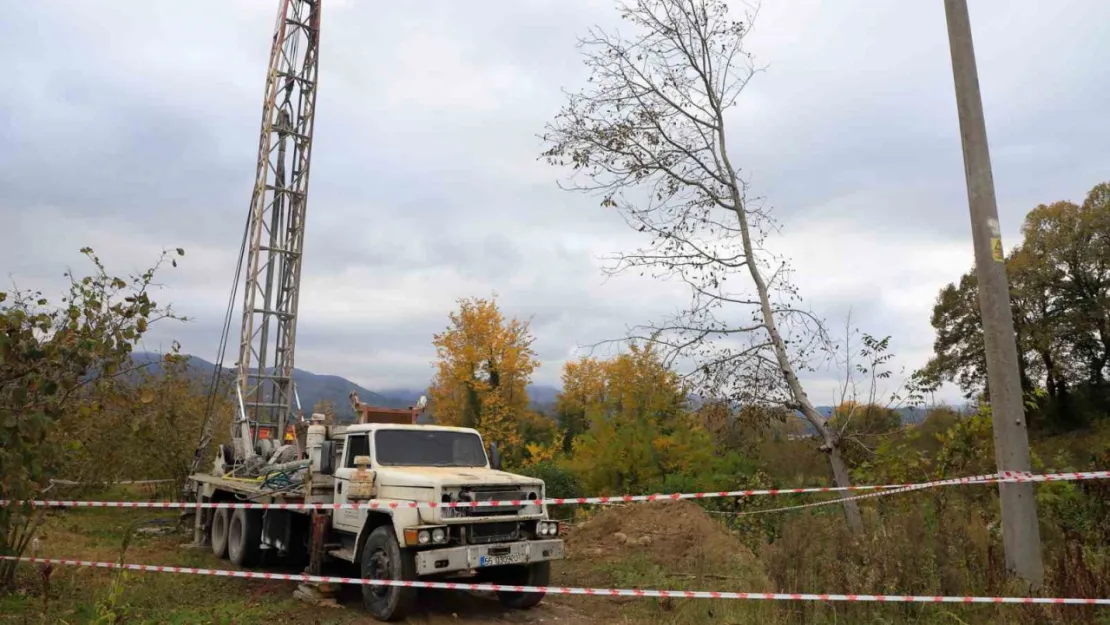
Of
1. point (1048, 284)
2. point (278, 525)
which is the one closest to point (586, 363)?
point (1048, 284)

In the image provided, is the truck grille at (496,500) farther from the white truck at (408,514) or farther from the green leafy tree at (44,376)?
the green leafy tree at (44,376)

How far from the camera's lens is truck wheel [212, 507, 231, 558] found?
12.0 metres

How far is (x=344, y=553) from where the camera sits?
343 inches

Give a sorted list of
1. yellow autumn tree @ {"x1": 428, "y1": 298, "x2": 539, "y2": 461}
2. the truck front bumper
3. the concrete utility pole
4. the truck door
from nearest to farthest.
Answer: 1. the concrete utility pole
2. the truck front bumper
3. the truck door
4. yellow autumn tree @ {"x1": 428, "y1": 298, "x2": 539, "y2": 461}

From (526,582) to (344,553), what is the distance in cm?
216

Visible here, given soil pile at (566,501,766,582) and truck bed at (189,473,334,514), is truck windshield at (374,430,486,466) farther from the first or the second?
soil pile at (566,501,766,582)

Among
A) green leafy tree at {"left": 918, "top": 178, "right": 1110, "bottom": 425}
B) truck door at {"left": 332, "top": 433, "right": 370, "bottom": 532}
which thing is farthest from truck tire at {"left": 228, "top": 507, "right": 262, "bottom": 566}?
green leafy tree at {"left": 918, "top": 178, "right": 1110, "bottom": 425}

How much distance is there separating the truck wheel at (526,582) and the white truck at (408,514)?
12mm

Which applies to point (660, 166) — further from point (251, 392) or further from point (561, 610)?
point (251, 392)

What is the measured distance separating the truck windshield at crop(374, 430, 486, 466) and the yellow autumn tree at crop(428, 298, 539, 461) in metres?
23.8

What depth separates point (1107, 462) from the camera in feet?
25.6

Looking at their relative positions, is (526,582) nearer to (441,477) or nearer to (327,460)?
(441,477)

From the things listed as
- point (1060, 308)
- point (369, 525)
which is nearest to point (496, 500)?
point (369, 525)

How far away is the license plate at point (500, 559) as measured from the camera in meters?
7.82
